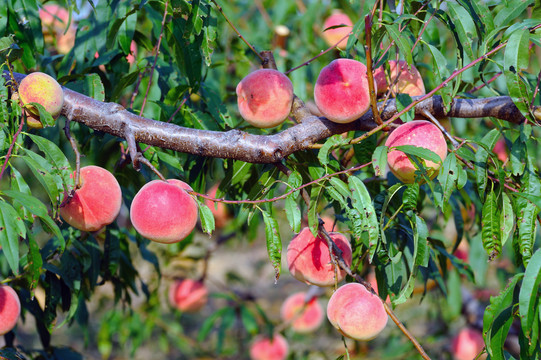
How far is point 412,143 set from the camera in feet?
3.62

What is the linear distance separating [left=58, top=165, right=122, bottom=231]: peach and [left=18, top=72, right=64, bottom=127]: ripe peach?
0.16 m

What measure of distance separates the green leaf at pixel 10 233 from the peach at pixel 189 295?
7.30 feet

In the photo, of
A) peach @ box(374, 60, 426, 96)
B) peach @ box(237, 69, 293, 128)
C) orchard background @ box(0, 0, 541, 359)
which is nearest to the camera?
orchard background @ box(0, 0, 541, 359)

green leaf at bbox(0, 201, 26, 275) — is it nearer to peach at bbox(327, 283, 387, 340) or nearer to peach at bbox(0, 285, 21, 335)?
peach at bbox(0, 285, 21, 335)

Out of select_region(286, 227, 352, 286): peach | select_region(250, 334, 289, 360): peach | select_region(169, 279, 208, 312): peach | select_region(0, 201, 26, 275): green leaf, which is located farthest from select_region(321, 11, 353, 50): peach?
select_region(0, 201, 26, 275): green leaf

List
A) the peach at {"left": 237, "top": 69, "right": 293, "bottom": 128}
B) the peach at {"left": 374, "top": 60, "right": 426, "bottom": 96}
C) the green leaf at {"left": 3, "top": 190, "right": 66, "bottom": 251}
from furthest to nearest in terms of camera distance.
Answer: the peach at {"left": 374, "top": 60, "right": 426, "bottom": 96} < the peach at {"left": 237, "top": 69, "right": 293, "bottom": 128} < the green leaf at {"left": 3, "top": 190, "right": 66, "bottom": 251}

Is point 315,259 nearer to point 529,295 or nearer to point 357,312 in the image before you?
point 357,312

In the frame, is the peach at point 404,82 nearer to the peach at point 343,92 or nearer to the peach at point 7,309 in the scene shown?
the peach at point 343,92

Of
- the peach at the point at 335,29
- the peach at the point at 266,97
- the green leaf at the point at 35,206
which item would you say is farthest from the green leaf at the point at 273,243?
the peach at the point at 335,29

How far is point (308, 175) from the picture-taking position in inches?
52.3

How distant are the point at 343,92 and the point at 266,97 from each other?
202mm

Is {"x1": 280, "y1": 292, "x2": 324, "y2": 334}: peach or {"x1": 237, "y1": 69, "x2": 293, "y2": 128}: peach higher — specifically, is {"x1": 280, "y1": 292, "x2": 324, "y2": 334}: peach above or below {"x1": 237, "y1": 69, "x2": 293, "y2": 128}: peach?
below

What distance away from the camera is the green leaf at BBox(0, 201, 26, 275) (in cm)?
91

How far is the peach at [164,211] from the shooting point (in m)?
1.09
